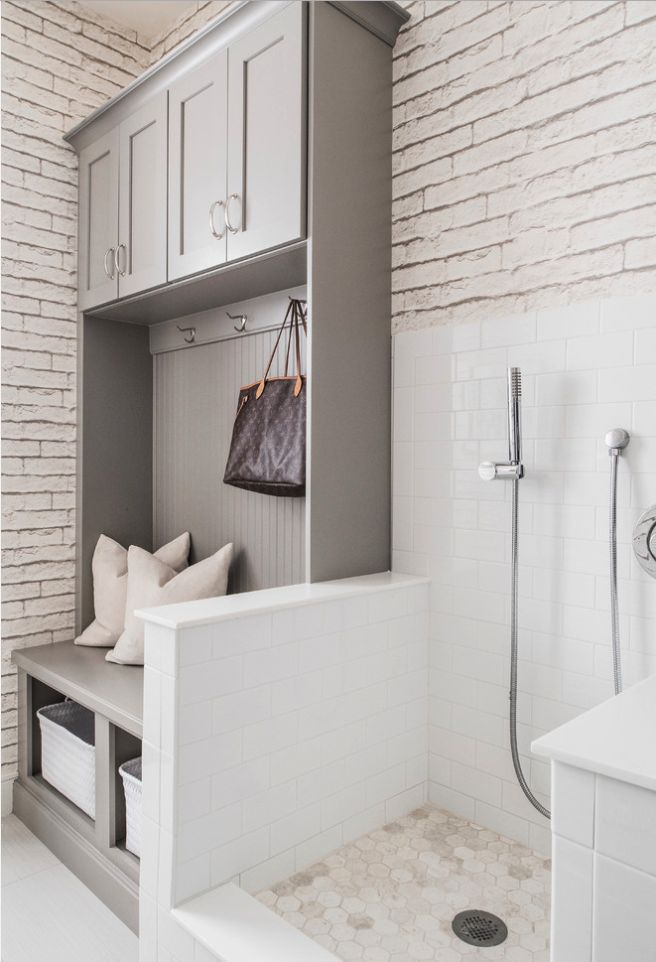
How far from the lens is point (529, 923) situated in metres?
1.46

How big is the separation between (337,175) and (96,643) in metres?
1.81

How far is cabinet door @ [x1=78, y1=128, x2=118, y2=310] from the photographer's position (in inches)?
95.9

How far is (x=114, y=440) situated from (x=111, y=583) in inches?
23.3

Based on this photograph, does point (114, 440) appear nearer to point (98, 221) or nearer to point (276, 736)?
point (98, 221)

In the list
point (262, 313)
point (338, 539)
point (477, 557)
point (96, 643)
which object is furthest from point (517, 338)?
point (96, 643)

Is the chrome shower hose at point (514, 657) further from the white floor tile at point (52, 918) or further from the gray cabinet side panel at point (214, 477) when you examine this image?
the white floor tile at point (52, 918)

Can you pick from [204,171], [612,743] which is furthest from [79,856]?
[204,171]

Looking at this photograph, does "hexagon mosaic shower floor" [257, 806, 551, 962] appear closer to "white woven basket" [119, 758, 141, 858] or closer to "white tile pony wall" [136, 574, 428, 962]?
"white tile pony wall" [136, 574, 428, 962]

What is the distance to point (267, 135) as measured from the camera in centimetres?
187

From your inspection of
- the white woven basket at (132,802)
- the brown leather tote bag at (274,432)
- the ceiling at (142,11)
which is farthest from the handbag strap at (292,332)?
the ceiling at (142,11)

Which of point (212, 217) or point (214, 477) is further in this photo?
point (214, 477)

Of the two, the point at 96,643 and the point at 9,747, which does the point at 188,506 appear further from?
the point at 9,747

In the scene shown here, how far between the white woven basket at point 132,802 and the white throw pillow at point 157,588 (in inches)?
15.2

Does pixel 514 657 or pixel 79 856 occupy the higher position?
pixel 514 657
